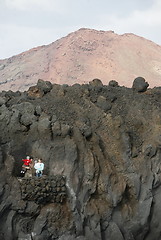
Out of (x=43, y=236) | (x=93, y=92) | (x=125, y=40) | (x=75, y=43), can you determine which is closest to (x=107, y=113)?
(x=93, y=92)

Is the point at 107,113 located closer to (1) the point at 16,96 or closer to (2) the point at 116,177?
(2) the point at 116,177

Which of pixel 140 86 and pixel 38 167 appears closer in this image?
pixel 38 167

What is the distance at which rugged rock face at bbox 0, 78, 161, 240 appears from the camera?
19188 mm

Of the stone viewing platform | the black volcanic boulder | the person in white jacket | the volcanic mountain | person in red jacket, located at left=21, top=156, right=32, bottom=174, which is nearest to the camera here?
the stone viewing platform

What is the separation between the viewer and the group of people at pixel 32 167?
19.6 meters

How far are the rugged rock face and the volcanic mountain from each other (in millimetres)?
72658

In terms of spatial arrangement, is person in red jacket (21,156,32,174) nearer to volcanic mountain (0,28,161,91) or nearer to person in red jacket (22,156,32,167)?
person in red jacket (22,156,32,167)

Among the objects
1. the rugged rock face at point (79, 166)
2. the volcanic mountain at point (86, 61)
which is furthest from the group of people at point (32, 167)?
the volcanic mountain at point (86, 61)

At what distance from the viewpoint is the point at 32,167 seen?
20.1m

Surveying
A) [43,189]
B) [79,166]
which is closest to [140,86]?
[79,166]

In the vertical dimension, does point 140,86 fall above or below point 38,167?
above

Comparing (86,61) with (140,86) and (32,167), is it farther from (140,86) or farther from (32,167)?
(32,167)

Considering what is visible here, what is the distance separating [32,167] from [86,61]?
9172cm

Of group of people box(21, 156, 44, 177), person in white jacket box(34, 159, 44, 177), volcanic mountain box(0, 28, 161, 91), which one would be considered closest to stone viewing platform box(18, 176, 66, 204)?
person in white jacket box(34, 159, 44, 177)
